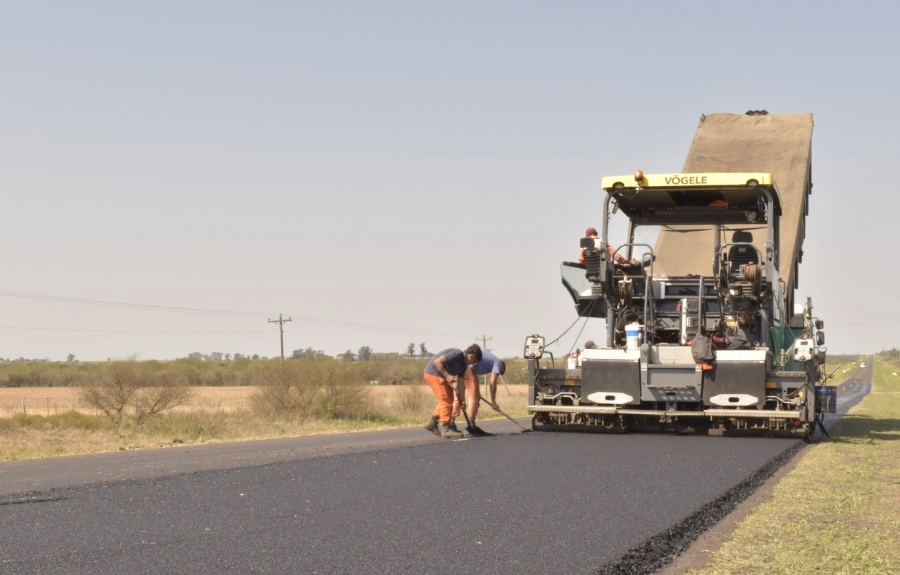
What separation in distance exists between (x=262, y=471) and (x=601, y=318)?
567cm

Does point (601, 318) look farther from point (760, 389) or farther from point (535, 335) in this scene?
point (760, 389)

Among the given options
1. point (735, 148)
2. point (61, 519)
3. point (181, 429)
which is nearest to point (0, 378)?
point (181, 429)

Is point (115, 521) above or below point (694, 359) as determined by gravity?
below

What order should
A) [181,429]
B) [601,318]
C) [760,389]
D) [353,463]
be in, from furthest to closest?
[181,429]
[601,318]
[760,389]
[353,463]

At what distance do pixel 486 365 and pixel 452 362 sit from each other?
64 centimetres

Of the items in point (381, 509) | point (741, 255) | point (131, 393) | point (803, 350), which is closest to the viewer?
point (381, 509)

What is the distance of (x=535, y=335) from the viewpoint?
13.4 m

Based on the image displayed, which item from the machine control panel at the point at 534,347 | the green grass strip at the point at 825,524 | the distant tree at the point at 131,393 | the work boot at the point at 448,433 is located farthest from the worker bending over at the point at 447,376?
the distant tree at the point at 131,393

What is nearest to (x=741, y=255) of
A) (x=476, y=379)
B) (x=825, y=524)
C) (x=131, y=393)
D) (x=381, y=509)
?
(x=476, y=379)

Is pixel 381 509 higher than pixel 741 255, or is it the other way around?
pixel 741 255

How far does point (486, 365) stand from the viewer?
Answer: 13.2 meters

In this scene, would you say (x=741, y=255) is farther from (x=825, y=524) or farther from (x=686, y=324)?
(x=825, y=524)

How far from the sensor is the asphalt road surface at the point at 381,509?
16.4ft

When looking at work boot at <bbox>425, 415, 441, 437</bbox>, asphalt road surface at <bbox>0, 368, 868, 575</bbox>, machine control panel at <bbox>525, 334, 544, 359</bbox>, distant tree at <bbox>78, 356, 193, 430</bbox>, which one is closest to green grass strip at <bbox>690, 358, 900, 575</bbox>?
asphalt road surface at <bbox>0, 368, 868, 575</bbox>
